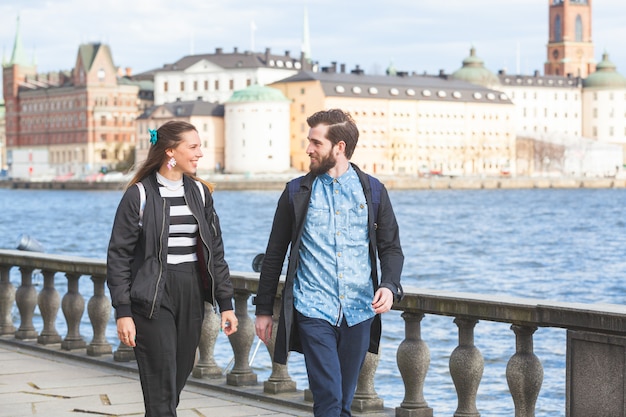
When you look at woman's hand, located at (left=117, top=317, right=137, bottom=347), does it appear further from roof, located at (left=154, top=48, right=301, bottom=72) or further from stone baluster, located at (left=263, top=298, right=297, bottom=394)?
roof, located at (left=154, top=48, right=301, bottom=72)

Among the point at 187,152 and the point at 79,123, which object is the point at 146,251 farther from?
the point at 79,123

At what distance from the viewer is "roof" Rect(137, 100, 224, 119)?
424 feet

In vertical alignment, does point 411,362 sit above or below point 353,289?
below

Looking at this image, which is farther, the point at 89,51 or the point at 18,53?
the point at 18,53

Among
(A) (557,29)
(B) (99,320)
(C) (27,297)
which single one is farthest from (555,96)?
(B) (99,320)

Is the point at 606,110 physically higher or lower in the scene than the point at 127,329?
higher

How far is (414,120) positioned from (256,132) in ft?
69.3

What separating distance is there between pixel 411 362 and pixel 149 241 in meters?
1.80

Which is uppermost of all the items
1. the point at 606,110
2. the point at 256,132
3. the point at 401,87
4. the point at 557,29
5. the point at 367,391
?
the point at 557,29

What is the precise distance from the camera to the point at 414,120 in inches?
5453

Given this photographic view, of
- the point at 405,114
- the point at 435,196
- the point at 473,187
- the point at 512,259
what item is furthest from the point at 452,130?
the point at 512,259

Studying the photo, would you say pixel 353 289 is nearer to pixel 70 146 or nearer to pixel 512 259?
pixel 512 259

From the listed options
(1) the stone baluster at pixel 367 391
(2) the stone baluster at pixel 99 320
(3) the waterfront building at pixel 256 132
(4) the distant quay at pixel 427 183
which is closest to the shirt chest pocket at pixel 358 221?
(1) the stone baluster at pixel 367 391

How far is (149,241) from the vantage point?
183 inches
